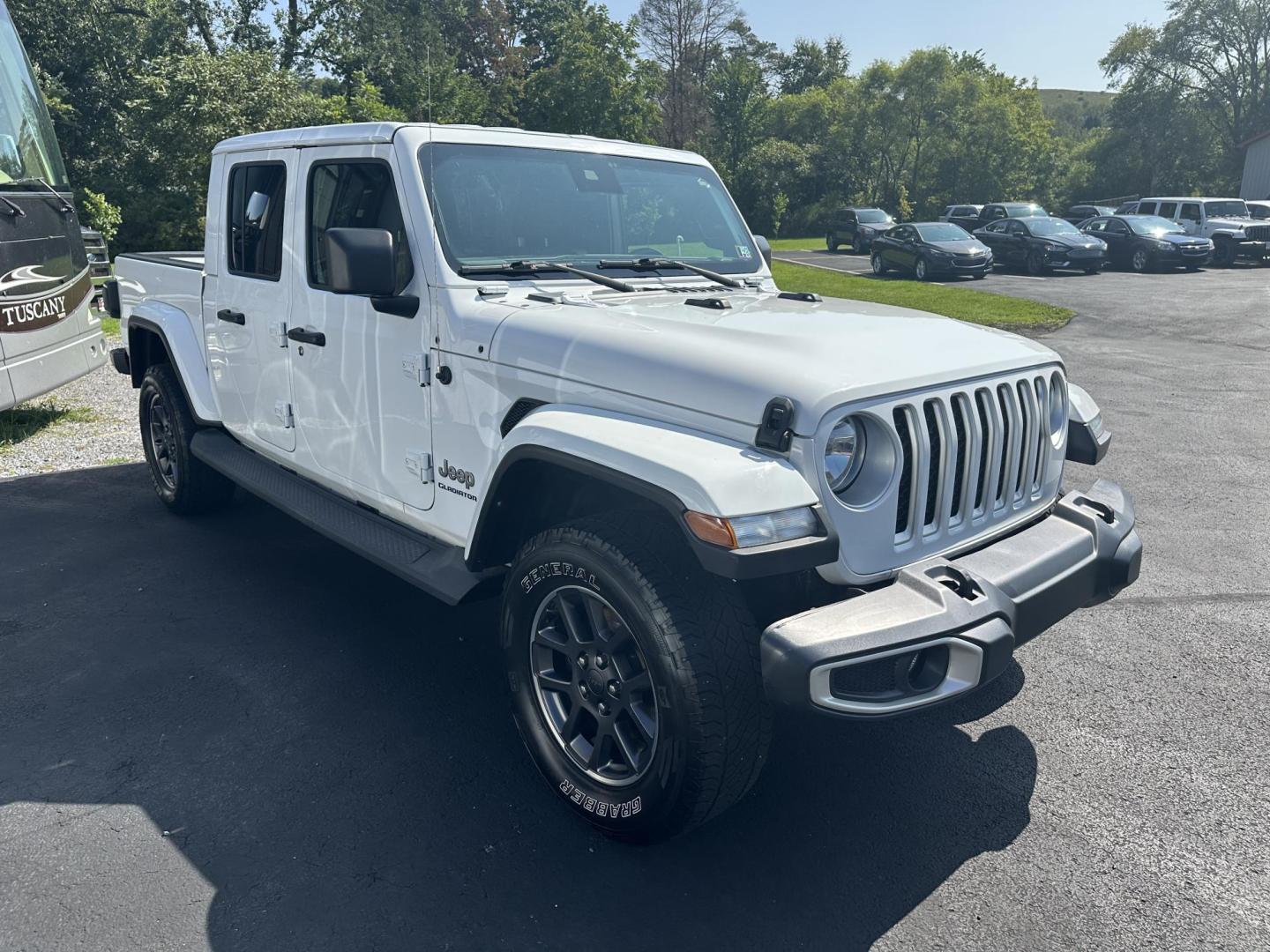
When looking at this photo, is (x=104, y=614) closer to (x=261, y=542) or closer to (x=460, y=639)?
(x=261, y=542)

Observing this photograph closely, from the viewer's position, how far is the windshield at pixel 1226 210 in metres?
26.5

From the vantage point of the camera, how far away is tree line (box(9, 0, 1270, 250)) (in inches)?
973

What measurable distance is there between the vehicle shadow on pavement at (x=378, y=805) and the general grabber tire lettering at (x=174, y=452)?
3.89ft

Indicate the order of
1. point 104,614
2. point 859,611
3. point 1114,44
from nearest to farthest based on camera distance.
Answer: point 859,611, point 104,614, point 1114,44

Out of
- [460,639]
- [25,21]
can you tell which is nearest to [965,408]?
[460,639]

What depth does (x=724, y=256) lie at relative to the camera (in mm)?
4457

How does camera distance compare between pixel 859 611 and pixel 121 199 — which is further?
pixel 121 199

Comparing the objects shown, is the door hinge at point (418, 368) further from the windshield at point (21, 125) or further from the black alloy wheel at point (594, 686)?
the windshield at point (21, 125)

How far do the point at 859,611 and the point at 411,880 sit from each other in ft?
4.91

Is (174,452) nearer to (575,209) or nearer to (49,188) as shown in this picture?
(49,188)

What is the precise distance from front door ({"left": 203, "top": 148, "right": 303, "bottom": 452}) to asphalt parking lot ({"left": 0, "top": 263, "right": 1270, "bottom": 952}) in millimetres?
891

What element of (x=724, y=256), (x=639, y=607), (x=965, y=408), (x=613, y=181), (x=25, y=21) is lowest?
(x=639, y=607)

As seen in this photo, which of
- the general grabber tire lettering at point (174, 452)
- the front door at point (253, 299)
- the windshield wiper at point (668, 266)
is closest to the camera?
the windshield wiper at point (668, 266)

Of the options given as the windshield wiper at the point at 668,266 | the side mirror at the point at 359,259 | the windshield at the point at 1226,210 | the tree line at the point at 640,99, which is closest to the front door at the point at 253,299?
the side mirror at the point at 359,259
